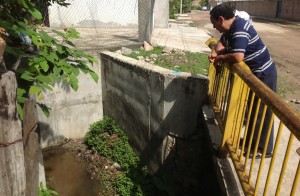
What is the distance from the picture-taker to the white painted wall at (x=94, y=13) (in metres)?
12.1

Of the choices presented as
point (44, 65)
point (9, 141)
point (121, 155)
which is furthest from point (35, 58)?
point (121, 155)

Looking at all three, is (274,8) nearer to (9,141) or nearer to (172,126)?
(172,126)

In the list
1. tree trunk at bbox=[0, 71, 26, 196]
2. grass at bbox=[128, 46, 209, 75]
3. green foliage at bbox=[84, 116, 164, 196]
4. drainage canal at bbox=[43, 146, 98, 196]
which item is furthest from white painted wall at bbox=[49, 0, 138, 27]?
tree trunk at bbox=[0, 71, 26, 196]

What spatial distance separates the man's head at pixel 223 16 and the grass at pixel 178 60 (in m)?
3.52

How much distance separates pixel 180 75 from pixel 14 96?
3.27 metres

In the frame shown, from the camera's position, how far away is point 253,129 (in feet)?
8.68

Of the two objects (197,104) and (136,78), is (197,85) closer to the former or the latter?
(197,104)

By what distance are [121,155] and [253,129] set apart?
14.0 feet

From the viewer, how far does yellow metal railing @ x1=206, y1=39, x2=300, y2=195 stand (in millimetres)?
2075

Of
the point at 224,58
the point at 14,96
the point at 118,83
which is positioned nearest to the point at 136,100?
the point at 118,83

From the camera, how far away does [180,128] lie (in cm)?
492

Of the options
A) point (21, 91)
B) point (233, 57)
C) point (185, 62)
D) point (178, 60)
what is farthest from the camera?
point (178, 60)

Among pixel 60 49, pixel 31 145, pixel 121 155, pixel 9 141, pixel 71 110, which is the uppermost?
pixel 60 49

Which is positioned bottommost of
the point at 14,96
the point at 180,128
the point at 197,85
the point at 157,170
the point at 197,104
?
the point at 157,170
